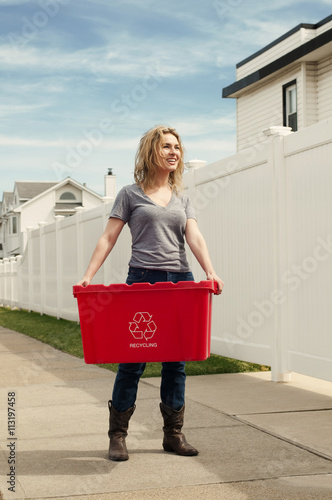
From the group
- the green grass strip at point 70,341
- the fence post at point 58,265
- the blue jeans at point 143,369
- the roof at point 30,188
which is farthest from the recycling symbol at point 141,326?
the roof at point 30,188

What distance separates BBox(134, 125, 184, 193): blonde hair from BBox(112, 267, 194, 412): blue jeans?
1.81 ft

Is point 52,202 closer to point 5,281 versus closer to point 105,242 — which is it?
point 5,281

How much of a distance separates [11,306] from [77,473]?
71.1ft

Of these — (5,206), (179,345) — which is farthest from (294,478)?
(5,206)

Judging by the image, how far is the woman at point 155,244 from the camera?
4641 mm

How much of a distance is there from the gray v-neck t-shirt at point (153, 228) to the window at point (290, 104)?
52.6ft

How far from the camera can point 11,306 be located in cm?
2553

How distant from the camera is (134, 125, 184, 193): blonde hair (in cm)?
470

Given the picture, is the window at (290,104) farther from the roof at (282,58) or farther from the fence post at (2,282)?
the fence post at (2,282)

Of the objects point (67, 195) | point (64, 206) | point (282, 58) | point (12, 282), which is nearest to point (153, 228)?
point (282, 58)

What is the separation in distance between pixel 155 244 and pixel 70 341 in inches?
309

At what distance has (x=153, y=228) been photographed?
15.2ft

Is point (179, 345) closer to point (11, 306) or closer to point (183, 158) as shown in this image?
point (183, 158)

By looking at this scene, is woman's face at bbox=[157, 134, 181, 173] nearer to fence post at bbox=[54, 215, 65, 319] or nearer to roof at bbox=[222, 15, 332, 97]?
fence post at bbox=[54, 215, 65, 319]
